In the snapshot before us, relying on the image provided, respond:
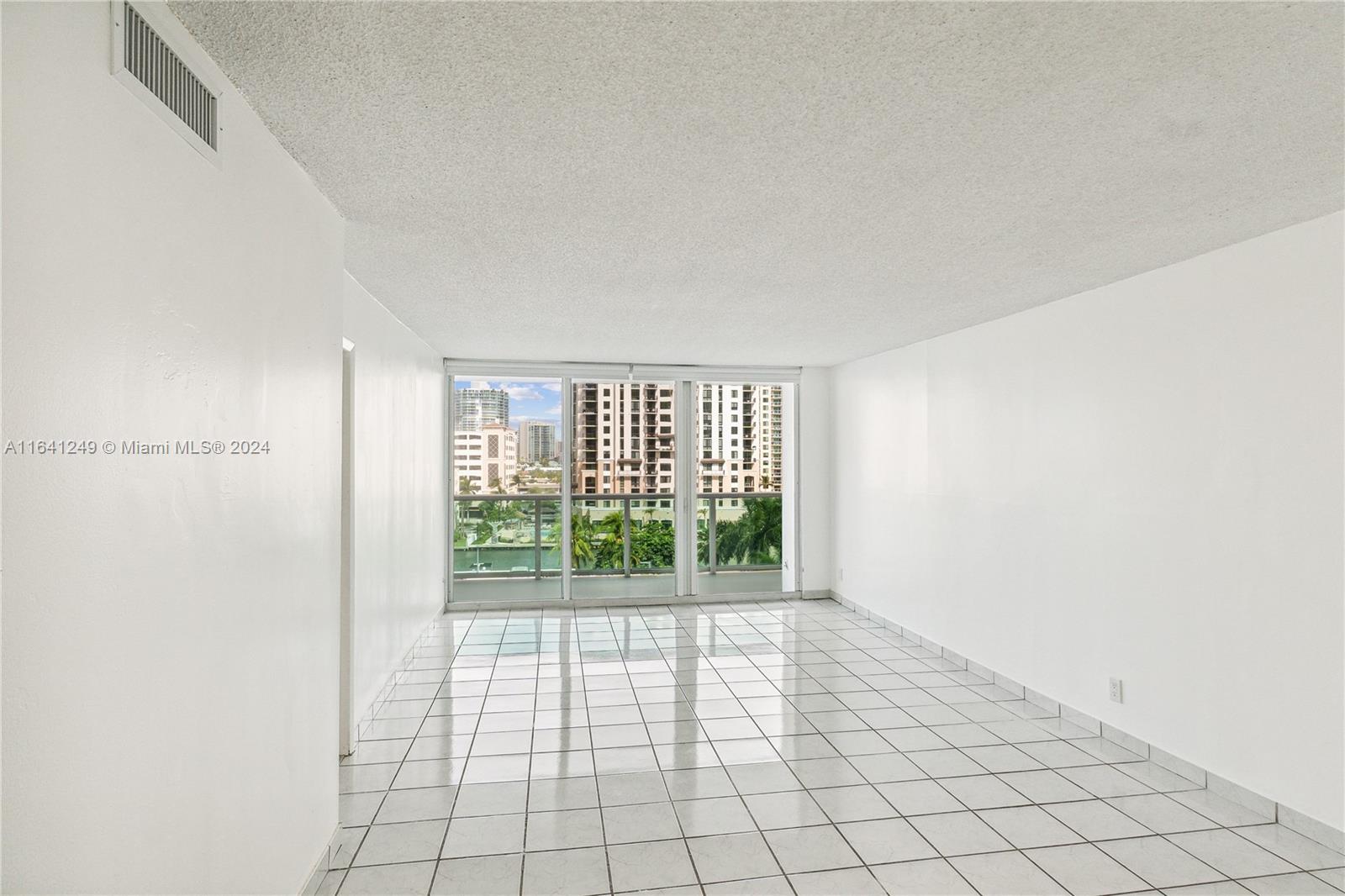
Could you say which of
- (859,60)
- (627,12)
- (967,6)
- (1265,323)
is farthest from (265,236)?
(1265,323)

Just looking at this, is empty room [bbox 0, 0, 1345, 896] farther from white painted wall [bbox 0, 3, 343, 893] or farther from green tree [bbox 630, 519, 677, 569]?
green tree [bbox 630, 519, 677, 569]

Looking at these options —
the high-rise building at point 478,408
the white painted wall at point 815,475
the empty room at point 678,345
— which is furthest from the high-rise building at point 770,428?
the high-rise building at point 478,408

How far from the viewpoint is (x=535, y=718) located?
13.3 ft

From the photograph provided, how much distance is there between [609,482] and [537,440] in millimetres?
830

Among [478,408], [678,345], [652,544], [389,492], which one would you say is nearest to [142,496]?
[389,492]

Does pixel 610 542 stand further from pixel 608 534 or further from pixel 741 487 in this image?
pixel 741 487

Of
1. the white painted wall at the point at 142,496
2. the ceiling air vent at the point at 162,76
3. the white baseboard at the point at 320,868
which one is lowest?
the white baseboard at the point at 320,868

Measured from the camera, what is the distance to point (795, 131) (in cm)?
202

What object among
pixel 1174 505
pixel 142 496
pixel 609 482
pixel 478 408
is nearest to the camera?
pixel 142 496

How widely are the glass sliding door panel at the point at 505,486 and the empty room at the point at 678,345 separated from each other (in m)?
1.22

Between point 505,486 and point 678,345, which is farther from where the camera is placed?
point 505,486

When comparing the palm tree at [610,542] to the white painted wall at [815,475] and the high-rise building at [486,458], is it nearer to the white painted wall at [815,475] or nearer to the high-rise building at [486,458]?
the high-rise building at [486,458]

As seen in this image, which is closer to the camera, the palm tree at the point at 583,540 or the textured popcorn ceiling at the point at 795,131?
the textured popcorn ceiling at the point at 795,131

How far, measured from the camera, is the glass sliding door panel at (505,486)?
23.3 feet
